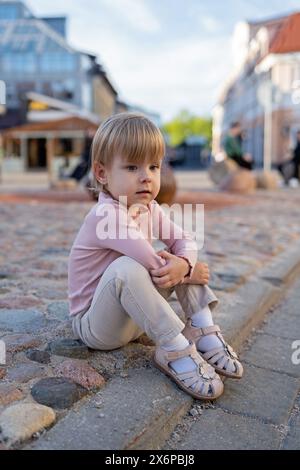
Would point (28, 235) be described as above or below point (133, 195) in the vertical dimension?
below

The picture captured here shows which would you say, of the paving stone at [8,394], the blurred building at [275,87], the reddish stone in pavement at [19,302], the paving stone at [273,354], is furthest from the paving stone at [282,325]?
the blurred building at [275,87]

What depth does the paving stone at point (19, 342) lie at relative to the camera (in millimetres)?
2432

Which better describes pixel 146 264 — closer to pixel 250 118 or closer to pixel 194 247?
pixel 194 247

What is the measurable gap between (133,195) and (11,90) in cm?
4104

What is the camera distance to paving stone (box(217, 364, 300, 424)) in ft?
6.83

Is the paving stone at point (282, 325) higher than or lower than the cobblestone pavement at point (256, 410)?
lower

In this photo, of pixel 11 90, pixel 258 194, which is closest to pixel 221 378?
pixel 258 194

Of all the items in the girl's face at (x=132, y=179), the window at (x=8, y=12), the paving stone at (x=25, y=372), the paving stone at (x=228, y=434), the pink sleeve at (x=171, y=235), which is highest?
the window at (x=8, y=12)

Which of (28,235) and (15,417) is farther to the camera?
(28,235)

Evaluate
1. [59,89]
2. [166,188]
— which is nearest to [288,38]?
[59,89]

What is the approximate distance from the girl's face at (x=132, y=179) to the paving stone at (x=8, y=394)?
33.6 inches

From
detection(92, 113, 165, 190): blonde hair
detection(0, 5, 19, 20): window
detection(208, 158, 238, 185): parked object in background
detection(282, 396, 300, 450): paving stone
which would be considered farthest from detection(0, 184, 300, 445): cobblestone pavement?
detection(0, 5, 19, 20): window

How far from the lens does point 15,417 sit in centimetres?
179

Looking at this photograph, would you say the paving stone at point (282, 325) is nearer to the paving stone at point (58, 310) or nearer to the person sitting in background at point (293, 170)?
the paving stone at point (58, 310)
